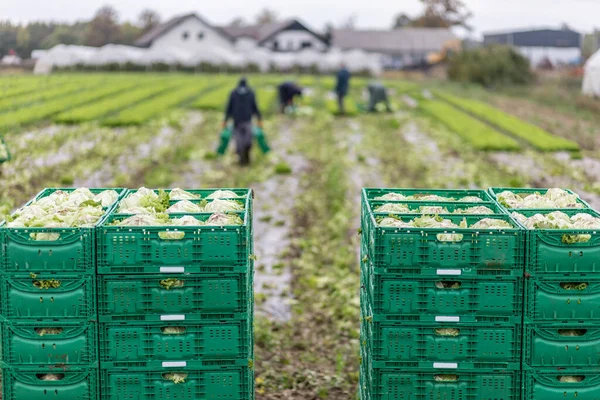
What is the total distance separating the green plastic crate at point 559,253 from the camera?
646cm

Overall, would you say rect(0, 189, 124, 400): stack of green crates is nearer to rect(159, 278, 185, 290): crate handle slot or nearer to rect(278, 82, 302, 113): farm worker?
rect(159, 278, 185, 290): crate handle slot

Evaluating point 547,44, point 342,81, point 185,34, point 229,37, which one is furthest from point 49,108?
point 547,44

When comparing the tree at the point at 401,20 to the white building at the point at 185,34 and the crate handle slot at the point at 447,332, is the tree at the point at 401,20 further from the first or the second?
the crate handle slot at the point at 447,332

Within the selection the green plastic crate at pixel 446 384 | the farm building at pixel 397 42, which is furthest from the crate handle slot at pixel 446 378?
the farm building at pixel 397 42

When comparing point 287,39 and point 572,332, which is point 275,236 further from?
→ point 287,39

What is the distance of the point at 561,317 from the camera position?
654 centimetres

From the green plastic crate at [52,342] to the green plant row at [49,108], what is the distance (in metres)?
10.6

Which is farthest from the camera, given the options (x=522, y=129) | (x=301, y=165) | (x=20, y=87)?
(x=522, y=129)

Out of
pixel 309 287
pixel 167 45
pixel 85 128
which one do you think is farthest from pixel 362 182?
pixel 167 45

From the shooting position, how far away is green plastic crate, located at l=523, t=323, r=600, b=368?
6.58 metres

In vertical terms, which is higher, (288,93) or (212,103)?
(288,93)

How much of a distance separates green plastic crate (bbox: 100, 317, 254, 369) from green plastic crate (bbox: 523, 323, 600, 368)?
2212 millimetres

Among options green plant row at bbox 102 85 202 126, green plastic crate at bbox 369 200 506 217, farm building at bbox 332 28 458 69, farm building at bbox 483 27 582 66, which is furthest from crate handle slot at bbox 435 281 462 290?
farm building at bbox 332 28 458 69

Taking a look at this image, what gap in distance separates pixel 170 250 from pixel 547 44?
84240mm
